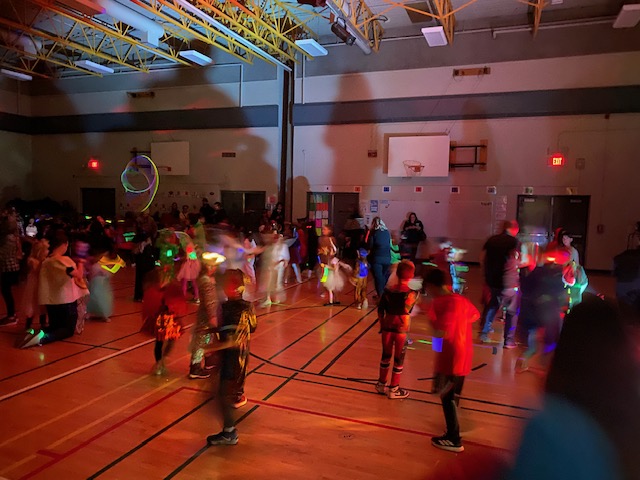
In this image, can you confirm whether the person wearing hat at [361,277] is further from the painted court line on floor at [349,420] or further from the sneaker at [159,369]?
the painted court line on floor at [349,420]

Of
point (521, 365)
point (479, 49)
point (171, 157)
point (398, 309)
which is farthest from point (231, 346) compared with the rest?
point (171, 157)

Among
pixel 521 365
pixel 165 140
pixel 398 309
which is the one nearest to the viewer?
pixel 398 309

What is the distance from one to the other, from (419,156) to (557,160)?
4132 millimetres

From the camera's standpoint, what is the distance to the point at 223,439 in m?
4.20

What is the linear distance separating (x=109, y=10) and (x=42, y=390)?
9.69 metres

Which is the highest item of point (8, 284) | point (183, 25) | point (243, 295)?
point (183, 25)

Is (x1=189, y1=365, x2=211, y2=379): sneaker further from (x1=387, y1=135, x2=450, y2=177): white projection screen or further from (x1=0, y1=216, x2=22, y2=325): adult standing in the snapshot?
(x1=387, y1=135, x2=450, y2=177): white projection screen

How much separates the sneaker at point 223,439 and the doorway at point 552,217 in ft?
40.8

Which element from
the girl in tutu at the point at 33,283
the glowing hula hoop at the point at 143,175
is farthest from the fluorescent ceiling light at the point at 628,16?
the glowing hula hoop at the point at 143,175

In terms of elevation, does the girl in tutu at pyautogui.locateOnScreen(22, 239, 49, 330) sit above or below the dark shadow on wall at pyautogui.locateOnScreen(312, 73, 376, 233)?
below

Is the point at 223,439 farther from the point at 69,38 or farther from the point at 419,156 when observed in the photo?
the point at 69,38

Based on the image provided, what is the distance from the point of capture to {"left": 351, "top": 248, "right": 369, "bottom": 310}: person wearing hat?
9.48 metres

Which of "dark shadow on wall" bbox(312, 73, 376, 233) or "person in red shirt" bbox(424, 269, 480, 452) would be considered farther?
"dark shadow on wall" bbox(312, 73, 376, 233)

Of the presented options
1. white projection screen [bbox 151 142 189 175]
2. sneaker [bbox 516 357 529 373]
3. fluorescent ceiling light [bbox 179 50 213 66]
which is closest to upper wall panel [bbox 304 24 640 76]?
fluorescent ceiling light [bbox 179 50 213 66]
